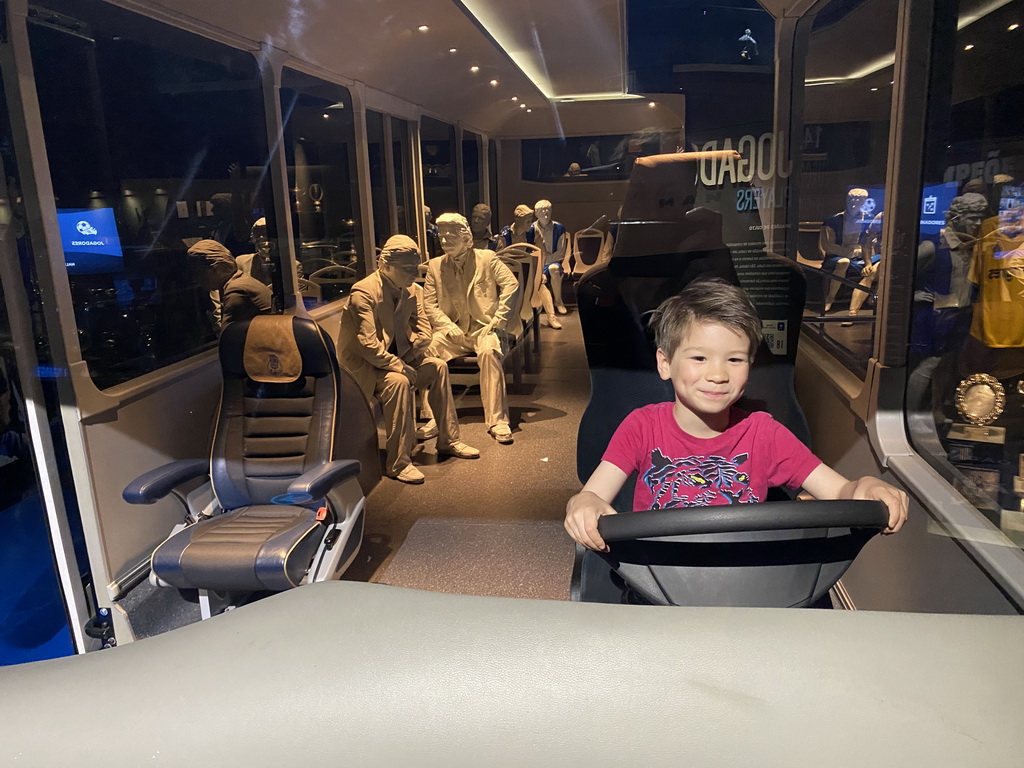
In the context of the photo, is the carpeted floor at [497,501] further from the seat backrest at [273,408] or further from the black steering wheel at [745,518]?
the black steering wheel at [745,518]

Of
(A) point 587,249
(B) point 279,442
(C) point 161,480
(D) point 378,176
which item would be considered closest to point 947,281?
(A) point 587,249

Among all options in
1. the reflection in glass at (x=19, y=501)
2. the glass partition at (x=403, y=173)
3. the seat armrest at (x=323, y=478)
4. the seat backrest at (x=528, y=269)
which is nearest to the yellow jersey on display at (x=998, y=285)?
the seat backrest at (x=528, y=269)

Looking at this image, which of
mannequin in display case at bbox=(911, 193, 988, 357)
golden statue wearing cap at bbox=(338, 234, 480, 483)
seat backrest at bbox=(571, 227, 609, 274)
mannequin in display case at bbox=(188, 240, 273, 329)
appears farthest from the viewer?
golden statue wearing cap at bbox=(338, 234, 480, 483)

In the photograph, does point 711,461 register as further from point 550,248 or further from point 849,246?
point 849,246

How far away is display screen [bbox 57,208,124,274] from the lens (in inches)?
75.5

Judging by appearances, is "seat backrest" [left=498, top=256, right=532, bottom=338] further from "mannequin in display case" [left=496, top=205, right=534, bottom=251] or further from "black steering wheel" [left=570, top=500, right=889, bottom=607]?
"black steering wheel" [left=570, top=500, right=889, bottom=607]

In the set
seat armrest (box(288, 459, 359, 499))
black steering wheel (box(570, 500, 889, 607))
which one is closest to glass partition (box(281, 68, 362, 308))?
seat armrest (box(288, 459, 359, 499))

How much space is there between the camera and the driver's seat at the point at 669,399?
85cm

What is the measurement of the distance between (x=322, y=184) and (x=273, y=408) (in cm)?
79

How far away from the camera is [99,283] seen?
207 centimetres

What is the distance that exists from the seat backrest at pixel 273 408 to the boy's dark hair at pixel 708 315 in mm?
1246

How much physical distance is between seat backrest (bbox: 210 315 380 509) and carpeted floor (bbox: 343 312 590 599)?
34 centimetres

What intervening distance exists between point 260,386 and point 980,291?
193cm

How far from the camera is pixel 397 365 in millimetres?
2660
